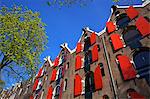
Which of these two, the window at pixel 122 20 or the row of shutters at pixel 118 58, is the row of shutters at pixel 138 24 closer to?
the row of shutters at pixel 118 58

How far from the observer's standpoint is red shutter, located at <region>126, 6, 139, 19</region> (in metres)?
14.6

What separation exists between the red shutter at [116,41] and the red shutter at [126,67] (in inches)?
48.9

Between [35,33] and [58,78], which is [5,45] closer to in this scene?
[35,33]

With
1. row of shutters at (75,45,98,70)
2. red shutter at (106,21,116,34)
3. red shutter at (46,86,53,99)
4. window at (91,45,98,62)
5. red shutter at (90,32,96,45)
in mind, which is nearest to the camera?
window at (91,45,98,62)

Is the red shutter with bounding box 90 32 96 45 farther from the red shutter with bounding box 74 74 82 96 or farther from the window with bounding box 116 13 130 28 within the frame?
the red shutter with bounding box 74 74 82 96

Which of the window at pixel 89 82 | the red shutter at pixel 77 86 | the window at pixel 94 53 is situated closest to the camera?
the window at pixel 89 82

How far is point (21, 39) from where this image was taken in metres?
13.8

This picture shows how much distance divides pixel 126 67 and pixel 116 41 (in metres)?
3.20

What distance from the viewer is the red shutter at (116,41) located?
14.0 m

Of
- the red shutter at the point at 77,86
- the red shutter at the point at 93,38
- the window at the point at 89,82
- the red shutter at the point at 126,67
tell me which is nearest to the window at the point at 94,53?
the red shutter at the point at 93,38

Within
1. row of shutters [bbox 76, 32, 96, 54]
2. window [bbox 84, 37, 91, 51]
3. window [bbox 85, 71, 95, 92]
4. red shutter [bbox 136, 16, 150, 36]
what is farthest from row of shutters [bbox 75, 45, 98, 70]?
red shutter [bbox 136, 16, 150, 36]

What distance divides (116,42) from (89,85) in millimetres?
4574

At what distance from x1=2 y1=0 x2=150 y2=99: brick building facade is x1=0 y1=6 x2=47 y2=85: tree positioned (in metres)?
4.59

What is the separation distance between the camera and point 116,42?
567 inches
